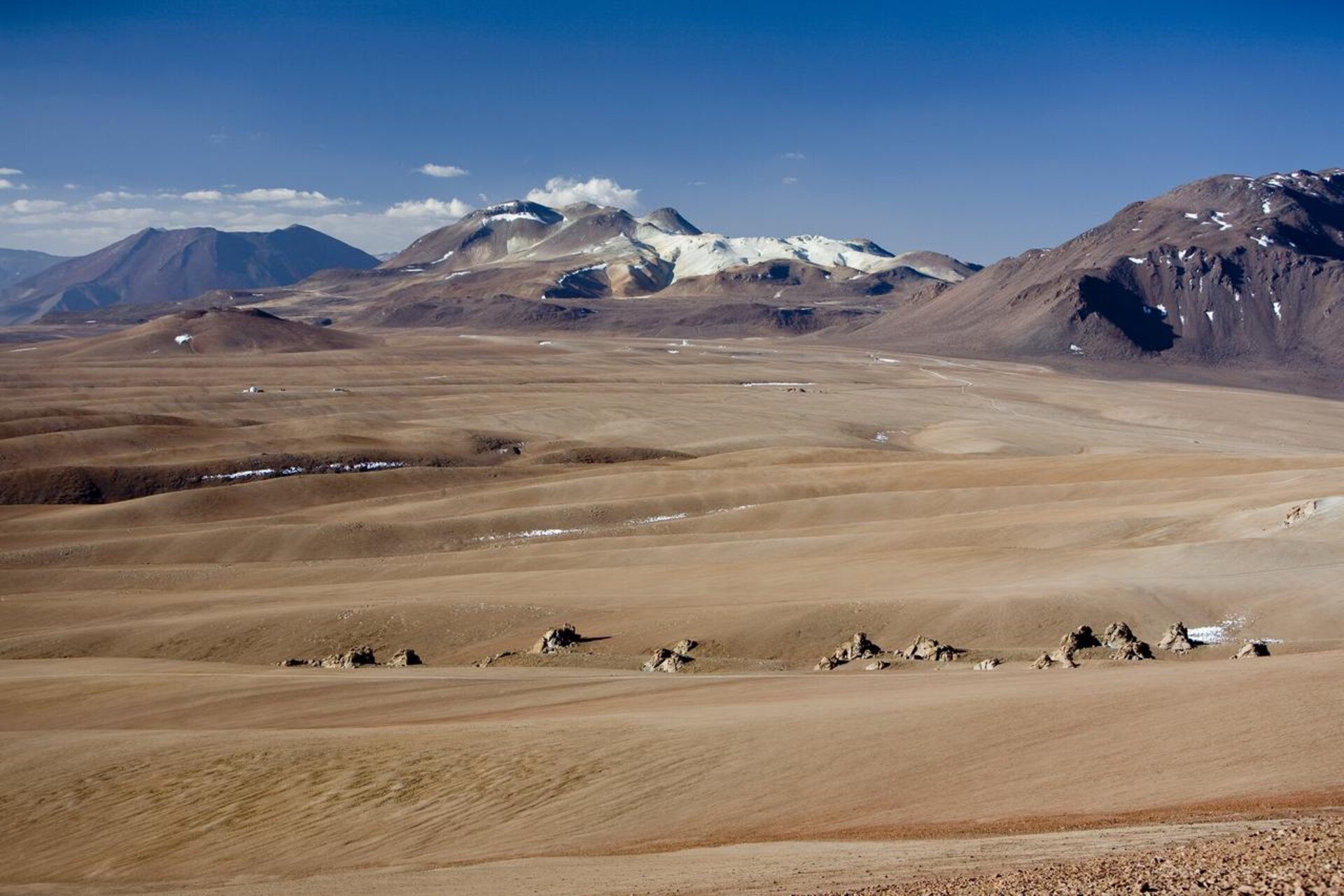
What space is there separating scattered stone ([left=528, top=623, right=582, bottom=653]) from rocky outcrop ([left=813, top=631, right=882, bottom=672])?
6046mm

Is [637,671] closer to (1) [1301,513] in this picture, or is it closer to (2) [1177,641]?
(2) [1177,641]

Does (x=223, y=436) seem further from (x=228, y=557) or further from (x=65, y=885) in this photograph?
(x=65, y=885)

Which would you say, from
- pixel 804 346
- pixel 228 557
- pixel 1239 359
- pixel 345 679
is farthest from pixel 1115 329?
pixel 345 679

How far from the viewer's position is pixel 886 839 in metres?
12.6

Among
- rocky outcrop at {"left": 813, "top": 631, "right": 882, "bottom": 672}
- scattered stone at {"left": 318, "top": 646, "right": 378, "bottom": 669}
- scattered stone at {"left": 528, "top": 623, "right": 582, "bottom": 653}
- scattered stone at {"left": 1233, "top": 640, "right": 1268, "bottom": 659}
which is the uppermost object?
scattered stone at {"left": 1233, "top": 640, "right": 1268, "bottom": 659}

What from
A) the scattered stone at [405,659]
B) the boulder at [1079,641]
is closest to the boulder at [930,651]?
the boulder at [1079,641]

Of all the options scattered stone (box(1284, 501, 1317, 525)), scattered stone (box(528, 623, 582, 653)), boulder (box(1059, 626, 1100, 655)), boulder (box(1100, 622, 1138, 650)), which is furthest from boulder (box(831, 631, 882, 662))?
scattered stone (box(1284, 501, 1317, 525))

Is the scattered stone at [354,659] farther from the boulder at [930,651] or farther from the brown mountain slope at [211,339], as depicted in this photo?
the brown mountain slope at [211,339]

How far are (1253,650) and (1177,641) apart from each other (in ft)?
5.09

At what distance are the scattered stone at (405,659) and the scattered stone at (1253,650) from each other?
18197 millimetres

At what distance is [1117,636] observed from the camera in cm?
2484

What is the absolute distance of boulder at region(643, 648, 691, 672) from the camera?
25406 mm

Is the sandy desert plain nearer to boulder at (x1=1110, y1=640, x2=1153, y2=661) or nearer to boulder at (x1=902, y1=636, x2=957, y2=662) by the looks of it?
boulder at (x1=902, y1=636, x2=957, y2=662)

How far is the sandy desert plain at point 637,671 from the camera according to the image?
13.4m
